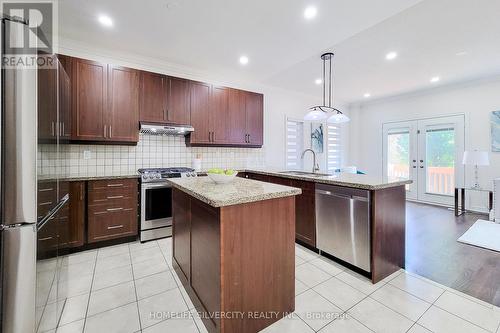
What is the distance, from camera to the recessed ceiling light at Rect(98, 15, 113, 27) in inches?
97.9

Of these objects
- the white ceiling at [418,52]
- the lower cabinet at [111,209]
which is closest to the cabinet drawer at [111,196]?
the lower cabinet at [111,209]

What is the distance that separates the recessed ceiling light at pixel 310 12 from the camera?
230 cm

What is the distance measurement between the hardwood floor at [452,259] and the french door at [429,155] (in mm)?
1414

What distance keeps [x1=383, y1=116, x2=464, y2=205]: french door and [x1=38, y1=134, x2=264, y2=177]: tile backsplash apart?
3.79 meters

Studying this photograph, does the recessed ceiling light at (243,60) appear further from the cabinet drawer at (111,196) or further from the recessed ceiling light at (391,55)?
the cabinet drawer at (111,196)

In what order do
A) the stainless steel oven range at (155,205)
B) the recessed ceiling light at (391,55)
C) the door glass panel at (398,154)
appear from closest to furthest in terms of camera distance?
1. the stainless steel oven range at (155,205)
2. the recessed ceiling light at (391,55)
3. the door glass panel at (398,154)

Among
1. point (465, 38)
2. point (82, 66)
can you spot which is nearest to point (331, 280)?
point (465, 38)

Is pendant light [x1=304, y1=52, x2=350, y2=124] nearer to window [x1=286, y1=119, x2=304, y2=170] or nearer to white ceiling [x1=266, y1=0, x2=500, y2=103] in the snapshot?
white ceiling [x1=266, y1=0, x2=500, y2=103]

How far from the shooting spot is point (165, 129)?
3355 millimetres

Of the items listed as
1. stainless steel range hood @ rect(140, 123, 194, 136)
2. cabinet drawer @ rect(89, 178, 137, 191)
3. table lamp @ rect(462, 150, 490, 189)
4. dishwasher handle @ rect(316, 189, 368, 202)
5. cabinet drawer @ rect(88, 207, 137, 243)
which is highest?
stainless steel range hood @ rect(140, 123, 194, 136)

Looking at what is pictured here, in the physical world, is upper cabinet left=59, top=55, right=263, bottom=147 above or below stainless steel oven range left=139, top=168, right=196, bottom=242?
above

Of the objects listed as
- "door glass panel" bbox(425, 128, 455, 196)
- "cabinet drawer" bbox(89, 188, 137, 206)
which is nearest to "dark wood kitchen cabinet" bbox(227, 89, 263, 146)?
"cabinet drawer" bbox(89, 188, 137, 206)

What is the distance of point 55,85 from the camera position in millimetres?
1504

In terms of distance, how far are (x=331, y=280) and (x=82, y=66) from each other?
3.87 m
